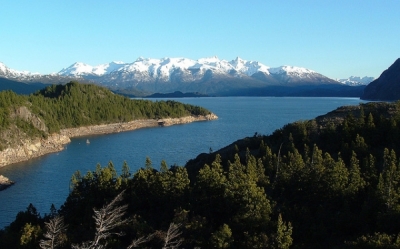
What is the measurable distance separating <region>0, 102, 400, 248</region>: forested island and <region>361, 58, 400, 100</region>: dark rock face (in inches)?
4902

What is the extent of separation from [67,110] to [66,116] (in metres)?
2.04

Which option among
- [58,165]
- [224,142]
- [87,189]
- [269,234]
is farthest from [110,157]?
[269,234]

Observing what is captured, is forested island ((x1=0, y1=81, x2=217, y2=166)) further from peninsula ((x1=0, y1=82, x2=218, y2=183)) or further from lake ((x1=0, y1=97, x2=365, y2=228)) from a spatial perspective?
lake ((x1=0, y1=97, x2=365, y2=228))

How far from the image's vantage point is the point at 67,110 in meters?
83.9

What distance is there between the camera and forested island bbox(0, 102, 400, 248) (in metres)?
17.3

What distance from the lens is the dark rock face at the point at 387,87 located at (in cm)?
14188

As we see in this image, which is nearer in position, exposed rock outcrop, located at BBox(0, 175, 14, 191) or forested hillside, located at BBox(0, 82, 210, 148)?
exposed rock outcrop, located at BBox(0, 175, 14, 191)

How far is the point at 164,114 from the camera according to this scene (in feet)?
330

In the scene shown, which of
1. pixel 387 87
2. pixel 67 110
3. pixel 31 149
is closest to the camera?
pixel 31 149

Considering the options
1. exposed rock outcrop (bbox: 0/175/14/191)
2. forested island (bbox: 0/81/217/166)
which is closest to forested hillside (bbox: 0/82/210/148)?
forested island (bbox: 0/81/217/166)

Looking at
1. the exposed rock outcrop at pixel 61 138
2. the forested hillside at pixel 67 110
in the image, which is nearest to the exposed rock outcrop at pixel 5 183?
the exposed rock outcrop at pixel 61 138

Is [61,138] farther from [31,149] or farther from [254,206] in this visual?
[254,206]

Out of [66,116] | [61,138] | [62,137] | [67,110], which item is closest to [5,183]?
[61,138]

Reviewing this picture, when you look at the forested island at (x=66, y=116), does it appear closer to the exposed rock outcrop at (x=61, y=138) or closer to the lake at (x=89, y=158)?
the exposed rock outcrop at (x=61, y=138)
